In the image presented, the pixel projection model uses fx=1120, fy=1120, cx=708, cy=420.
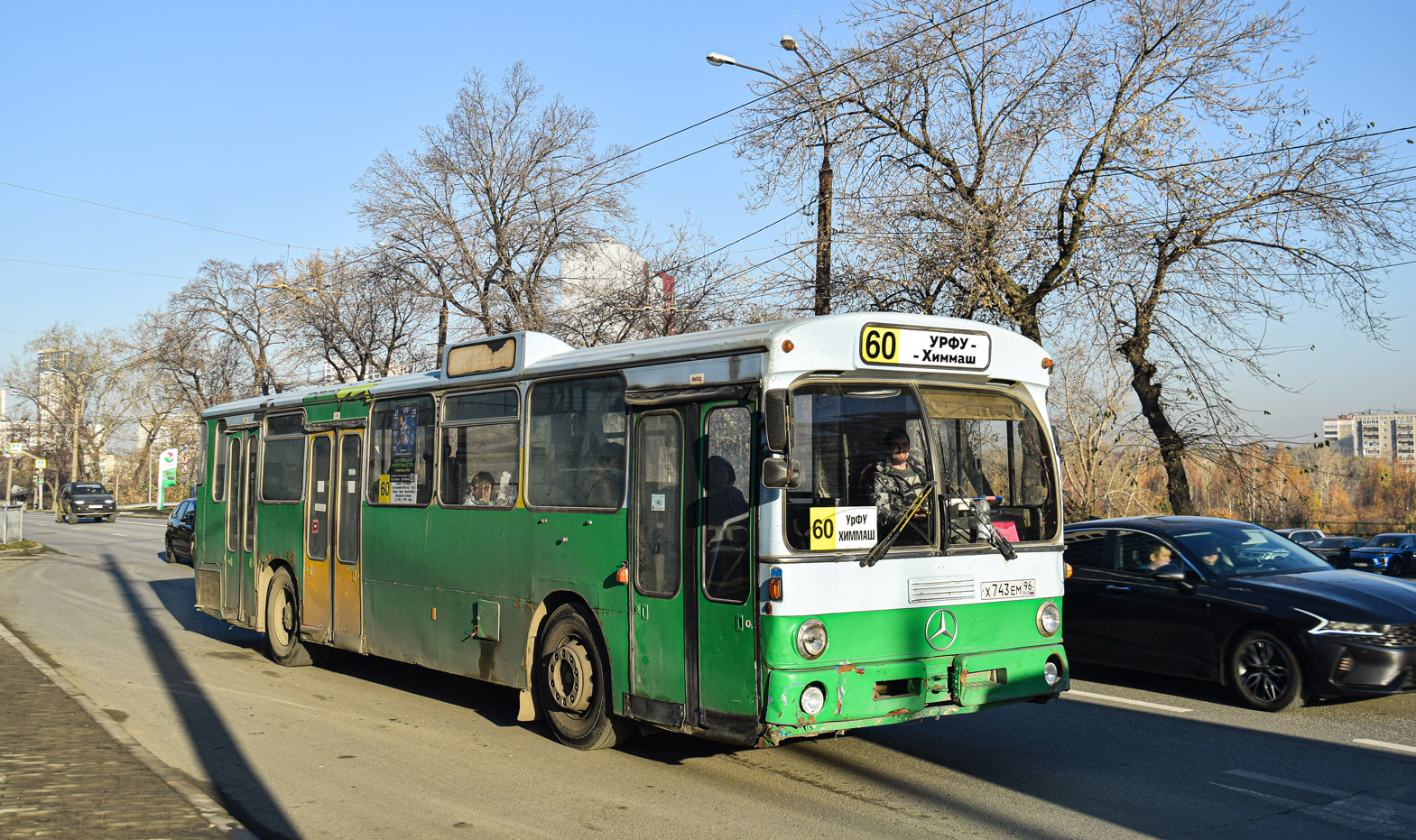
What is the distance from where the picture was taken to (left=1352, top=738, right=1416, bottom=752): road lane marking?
760 cm

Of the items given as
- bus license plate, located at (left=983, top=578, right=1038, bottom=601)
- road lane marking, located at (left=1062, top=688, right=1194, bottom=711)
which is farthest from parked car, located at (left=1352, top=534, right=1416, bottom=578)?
bus license plate, located at (left=983, top=578, right=1038, bottom=601)

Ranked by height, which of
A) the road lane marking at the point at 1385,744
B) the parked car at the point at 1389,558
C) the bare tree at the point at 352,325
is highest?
the bare tree at the point at 352,325

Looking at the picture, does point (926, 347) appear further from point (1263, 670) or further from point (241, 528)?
point (241, 528)

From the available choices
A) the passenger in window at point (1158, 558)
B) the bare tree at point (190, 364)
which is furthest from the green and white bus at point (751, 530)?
the bare tree at point (190, 364)

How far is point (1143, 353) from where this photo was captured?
20.7 meters

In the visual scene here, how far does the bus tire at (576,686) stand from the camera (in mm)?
8023

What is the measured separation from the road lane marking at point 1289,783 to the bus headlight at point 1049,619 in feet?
4.45

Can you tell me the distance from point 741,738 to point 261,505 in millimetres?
8683

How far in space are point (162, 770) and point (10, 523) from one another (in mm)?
32613

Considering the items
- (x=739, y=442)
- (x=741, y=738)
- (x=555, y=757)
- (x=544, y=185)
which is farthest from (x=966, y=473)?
(x=544, y=185)

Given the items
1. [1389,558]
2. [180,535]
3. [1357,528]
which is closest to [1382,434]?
[1357,528]

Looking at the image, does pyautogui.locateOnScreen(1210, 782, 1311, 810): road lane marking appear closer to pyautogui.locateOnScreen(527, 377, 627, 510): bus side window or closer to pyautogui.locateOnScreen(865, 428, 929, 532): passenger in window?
pyautogui.locateOnScreen(865, 428, 929, 532): passenger in window

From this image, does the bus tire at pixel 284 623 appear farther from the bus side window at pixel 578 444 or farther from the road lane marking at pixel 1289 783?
the road lane marking at pixel 1289 783

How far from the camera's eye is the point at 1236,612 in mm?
9320
